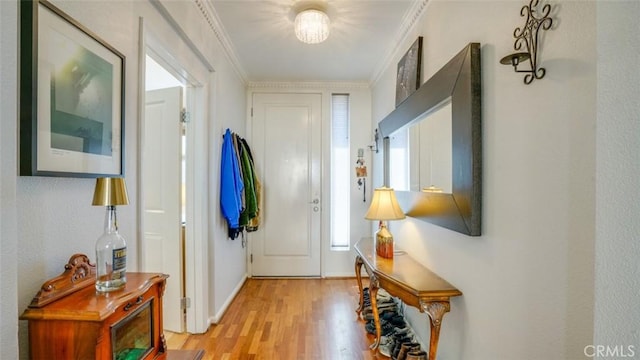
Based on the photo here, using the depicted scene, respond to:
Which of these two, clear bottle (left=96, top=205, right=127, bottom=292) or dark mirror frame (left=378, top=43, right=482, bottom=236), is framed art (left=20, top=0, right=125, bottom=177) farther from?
dark mirror frame (left=378, top=43, right=482, bottom=236)

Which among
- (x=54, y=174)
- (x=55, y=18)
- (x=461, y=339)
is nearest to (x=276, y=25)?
(x=55, y=18)

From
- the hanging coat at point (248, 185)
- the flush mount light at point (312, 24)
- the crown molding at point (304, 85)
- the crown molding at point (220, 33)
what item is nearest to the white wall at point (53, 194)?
the crown molding at point (220, 33)

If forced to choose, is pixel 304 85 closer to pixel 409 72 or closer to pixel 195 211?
pixel 409 72

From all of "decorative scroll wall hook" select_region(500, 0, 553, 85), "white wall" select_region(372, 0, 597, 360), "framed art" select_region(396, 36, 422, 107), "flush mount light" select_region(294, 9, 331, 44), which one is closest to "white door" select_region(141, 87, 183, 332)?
"flush mount light" select_region(294, 9, 331, 44)

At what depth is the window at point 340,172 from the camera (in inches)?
155

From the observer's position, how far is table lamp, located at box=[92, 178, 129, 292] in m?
0.92

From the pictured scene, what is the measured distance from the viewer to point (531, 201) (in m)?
1.03

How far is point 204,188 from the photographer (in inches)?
95.7

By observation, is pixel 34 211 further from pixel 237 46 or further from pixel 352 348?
pixel 237 46

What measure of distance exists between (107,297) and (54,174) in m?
0.43

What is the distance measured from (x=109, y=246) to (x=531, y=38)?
1656mm

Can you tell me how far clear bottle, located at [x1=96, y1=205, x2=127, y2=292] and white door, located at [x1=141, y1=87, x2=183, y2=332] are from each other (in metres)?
1.50

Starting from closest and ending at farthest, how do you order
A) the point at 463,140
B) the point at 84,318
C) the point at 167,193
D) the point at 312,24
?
1. the point at 84,318
2. the point at 463,140
3. the point at 312,24
4. the point at 167,193

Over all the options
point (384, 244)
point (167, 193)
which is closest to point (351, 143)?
point (384, 244)
